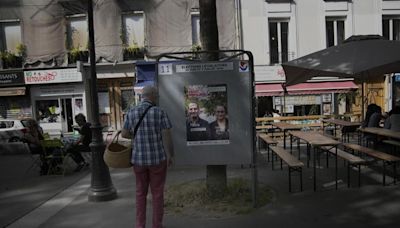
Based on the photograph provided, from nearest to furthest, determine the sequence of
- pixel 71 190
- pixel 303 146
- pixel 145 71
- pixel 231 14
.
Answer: pixel 71 190 → pixel 303 146 → pixel 145 71 → pixel 231 14

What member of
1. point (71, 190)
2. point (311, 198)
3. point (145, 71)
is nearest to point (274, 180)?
point (311, 198)

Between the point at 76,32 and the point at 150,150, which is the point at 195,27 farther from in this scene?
the point at 150,150

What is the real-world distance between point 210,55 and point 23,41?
17.8 m

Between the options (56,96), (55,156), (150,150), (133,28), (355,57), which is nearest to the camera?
(150,150)

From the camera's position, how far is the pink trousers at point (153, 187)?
5164mm

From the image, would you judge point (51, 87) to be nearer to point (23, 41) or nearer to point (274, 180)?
point (23, 41)

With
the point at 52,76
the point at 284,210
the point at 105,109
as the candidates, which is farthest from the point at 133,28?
the point at 284,210

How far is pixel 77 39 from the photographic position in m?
21.9

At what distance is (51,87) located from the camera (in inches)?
874

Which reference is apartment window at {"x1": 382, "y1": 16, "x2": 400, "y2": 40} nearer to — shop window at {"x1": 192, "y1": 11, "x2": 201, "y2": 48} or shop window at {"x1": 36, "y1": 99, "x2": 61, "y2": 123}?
shop window at {"x1": 192, "y1": 11, "x2": 201, "y2": 48}

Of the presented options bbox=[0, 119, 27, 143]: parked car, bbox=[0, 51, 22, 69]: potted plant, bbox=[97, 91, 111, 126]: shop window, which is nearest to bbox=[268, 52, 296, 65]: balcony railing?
bbox=[97, 91, 111, 126]: shop window

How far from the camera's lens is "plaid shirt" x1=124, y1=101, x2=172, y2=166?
5.11 meters

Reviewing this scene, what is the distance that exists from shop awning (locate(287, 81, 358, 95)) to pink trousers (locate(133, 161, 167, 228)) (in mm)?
16792

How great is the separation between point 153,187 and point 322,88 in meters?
17.4
